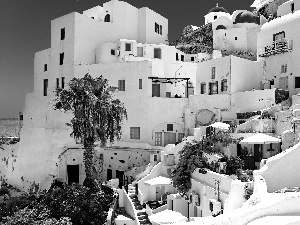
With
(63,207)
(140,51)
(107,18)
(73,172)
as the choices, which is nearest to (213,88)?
(140,51)

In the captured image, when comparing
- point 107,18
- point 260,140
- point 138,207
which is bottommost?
point 138,207

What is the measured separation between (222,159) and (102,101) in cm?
1059

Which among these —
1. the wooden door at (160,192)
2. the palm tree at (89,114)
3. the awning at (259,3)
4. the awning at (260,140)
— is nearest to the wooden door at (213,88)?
the palm tree at (89,114)

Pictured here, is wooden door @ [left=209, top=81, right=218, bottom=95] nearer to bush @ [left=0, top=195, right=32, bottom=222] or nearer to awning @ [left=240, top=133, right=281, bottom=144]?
awning @ [left=240, top=133, right=281, bottom=144]

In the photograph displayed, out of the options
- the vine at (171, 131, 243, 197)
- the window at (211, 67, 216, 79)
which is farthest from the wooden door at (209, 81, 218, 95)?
the vine at (171, 131, 243, 197)

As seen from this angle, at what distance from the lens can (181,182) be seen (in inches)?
961

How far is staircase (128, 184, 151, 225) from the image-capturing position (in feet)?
75.4

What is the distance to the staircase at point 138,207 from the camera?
75.4 feet

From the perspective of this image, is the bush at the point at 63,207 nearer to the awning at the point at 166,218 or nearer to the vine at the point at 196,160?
the awning at the point at 166,218

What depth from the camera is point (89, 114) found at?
1048 inches

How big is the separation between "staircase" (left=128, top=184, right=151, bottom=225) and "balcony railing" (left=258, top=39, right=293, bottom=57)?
18902 mm

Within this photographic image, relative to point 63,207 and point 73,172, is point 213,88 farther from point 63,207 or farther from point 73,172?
point 63,207

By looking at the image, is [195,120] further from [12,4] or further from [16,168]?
[12,4]

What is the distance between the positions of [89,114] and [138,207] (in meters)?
7.96
